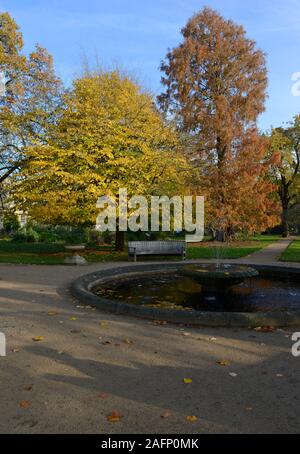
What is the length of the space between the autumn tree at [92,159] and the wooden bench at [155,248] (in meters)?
2.07

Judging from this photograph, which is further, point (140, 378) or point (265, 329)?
point (265, 329)

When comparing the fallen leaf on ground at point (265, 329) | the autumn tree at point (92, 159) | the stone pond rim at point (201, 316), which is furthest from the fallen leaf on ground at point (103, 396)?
the autumn tree at point (92, 159)

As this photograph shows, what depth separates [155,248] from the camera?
1644 centimetres

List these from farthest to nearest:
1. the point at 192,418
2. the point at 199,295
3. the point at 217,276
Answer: the point at 199,295 → the point at 217,276 → the point at 192,418

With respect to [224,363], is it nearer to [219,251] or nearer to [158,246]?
[158,246]

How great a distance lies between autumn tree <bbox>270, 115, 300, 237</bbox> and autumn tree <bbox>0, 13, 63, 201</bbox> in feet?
88.3

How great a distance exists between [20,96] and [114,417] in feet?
67.3

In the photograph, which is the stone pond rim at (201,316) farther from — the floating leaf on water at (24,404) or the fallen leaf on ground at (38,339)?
the floating leaf on water at (24,404)

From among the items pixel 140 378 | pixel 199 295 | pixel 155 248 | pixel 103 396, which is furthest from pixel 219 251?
pixel 103 396

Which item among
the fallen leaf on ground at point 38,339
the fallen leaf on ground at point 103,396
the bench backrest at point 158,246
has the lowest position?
the fallen leaf on ground at point 103,396

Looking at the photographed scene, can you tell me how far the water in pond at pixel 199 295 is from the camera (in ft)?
26.9

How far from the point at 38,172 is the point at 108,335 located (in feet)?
39.1

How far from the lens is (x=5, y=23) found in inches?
840

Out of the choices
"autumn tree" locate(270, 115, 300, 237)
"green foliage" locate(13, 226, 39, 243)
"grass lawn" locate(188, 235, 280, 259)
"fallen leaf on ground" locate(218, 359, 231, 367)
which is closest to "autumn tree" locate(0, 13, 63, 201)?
"green foliage" locate(13, 226, 39, 243)
